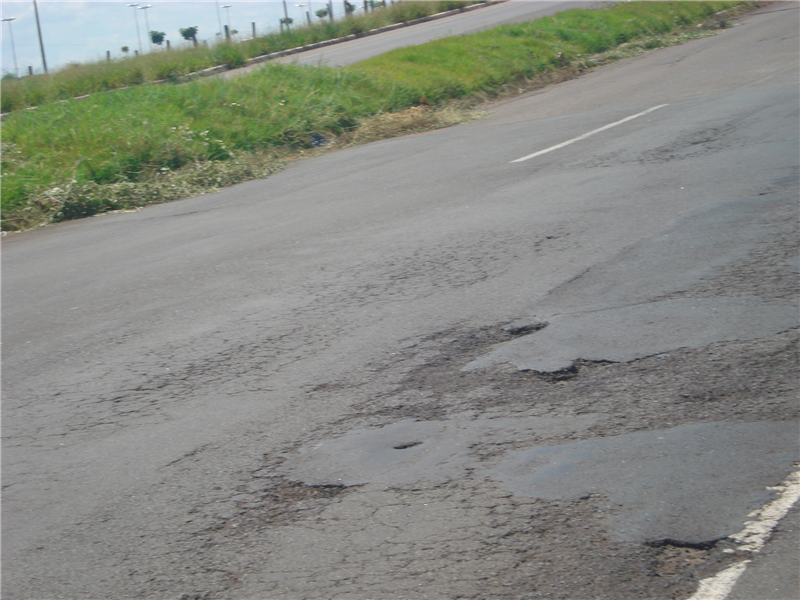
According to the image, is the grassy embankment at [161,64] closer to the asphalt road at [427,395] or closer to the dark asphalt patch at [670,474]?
the asphalt road at [427,395]

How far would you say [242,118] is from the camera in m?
14.5

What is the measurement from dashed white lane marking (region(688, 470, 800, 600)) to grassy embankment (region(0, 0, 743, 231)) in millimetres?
10224

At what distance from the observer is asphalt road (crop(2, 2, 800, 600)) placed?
3078 mm

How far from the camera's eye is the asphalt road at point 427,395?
3078mm

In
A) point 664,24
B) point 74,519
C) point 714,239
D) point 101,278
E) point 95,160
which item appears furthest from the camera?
point 664,24

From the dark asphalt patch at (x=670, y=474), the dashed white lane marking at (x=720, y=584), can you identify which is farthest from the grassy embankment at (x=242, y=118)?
the dashed white lane marking at (x=720, y=584)

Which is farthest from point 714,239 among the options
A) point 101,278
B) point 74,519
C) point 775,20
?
point 775,20

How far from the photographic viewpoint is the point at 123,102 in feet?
52.5

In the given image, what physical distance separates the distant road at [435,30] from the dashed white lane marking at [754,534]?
2006 cm

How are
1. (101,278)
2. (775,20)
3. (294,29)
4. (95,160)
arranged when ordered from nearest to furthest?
(101,278) → (95,160) → (775,20) → (294,29)

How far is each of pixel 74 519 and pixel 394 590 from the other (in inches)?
70.1

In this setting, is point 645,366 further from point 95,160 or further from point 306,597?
point 95,160

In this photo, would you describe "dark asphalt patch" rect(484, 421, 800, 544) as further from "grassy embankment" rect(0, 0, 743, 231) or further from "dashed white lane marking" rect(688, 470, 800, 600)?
"grassy embankment" rect(0, 0, 743, 231)

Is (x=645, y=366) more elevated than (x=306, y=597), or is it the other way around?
(x=645, y=366)
